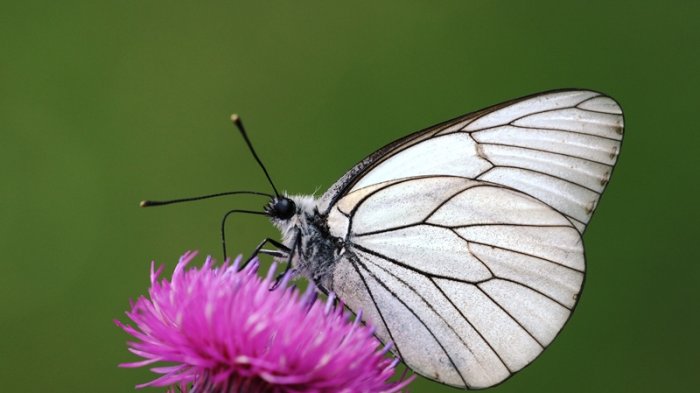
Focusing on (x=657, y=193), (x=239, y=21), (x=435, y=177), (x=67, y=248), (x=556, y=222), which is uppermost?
(x=239, y=21)

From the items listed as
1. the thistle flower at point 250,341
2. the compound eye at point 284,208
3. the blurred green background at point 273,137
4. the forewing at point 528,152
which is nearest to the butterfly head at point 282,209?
the compound eye at point 284,208

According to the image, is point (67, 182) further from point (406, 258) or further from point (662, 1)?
point (662, 1)

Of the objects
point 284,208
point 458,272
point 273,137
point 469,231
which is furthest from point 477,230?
point 273,137

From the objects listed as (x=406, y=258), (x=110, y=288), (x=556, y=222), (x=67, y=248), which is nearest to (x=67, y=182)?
(x=67, y=248)

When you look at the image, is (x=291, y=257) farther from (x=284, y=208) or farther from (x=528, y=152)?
(x=528, y=152)

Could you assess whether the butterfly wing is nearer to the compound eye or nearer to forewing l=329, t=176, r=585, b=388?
forewing l=329, t=176, r=585, b=388

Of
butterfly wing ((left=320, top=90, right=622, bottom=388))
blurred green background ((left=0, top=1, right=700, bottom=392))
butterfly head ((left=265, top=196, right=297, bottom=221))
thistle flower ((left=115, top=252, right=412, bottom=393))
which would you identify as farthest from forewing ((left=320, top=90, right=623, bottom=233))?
blurred green background ((left=0, top=1, right=700, bottom=392))

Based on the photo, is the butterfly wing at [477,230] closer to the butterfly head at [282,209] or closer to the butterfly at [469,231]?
the butterfly at [469,231]
